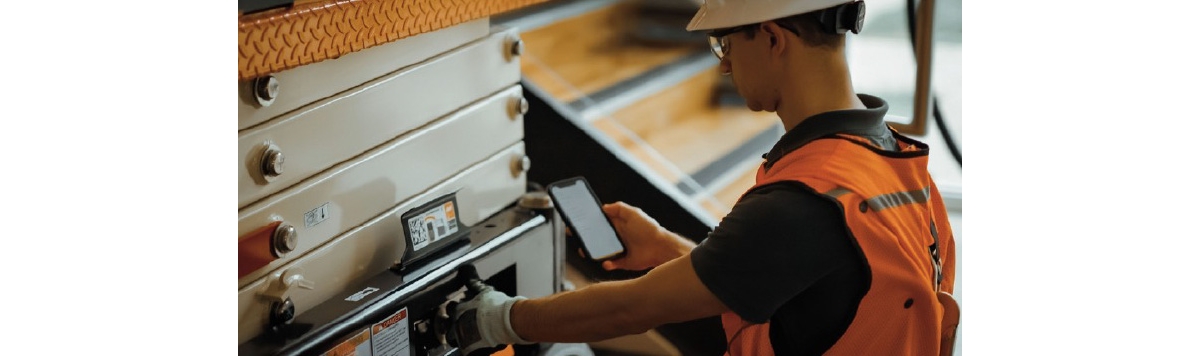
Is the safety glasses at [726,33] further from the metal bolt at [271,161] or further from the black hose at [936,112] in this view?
the black hose at [936,112]

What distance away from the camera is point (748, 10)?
193 centimetres

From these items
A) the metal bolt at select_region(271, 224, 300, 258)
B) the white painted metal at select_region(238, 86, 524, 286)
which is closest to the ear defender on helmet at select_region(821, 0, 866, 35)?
the white painted metal at select_region(238, 86, 524, 286)

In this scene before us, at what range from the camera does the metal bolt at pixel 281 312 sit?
197cm

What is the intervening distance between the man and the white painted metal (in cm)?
36

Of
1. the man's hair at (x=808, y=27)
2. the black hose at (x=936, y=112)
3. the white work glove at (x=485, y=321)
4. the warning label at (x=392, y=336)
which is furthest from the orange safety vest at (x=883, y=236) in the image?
the black hose at (x=936, y=112)

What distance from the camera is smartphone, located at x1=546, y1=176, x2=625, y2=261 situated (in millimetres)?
2428

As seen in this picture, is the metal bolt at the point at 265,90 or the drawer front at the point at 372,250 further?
the drawer front at the point at 372,250

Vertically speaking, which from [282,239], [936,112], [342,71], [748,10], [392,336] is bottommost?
[392,336]

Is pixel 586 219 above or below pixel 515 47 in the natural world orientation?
below

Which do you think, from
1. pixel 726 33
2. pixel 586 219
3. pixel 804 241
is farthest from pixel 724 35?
pixel 586 219

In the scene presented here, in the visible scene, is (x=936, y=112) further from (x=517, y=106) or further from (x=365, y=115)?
(x=365, y=115)

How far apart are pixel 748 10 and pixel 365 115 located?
0.71 meters

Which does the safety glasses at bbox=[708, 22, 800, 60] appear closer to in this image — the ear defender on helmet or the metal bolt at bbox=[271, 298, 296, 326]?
the ear defender on helmet

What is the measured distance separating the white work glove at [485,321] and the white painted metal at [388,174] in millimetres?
253
